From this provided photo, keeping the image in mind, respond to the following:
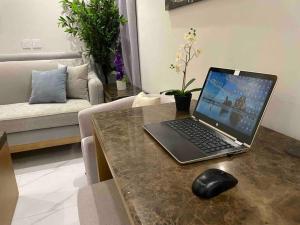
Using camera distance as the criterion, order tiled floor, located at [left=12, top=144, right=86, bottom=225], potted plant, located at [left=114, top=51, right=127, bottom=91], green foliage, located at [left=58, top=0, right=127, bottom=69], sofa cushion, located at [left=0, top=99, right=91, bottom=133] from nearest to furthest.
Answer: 1. tiled floor, located at [left=12, top=144, right=86, bottom=225]
2. sofa cushion, located at [left=0, top=99, right=91, bottom=133]
3. potted plant, located at [left=114, top=51, right=127, bottom=91]
4. green foliage, located at [left=58, top=0, right=127, bottom=69]

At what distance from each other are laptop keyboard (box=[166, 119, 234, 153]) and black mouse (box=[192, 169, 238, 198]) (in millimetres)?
181

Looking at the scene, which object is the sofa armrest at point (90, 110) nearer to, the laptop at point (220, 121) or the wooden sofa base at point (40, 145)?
the laptop at point (220, 121)

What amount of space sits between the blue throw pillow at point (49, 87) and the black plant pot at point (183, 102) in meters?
1.68

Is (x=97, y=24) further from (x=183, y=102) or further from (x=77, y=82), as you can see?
(x=183, y=102)

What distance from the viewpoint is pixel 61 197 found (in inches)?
70.4

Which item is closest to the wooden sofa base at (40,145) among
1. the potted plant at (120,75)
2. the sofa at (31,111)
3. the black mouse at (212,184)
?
the sofa at (31,111)

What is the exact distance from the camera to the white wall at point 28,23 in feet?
9.58

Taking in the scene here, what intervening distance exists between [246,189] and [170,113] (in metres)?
0.64

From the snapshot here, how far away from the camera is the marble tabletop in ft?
1.63

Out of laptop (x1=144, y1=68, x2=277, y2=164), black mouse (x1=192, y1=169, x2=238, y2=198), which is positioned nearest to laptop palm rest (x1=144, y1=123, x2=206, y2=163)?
laptop (x1=144, y1=68, x2=277, y2=164)

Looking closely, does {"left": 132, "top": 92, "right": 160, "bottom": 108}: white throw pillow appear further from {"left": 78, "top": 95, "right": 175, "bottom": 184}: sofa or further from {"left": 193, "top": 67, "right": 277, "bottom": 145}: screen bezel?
{"left": 193, "top": 67, "right": 277, "bottom": 145}: screen bezel

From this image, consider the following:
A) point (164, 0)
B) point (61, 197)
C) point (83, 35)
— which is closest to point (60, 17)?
point (83, 35)

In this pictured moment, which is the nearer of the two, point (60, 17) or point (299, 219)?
point (299, 219)

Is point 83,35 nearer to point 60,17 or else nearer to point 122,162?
point 60,17
